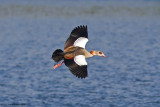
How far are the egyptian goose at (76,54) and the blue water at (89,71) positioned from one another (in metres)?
3.72

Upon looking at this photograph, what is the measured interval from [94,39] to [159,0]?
43.8 metres

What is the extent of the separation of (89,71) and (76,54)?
393 inches

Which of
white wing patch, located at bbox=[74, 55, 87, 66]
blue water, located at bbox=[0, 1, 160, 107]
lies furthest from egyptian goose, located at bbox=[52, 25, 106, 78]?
blue water, located at bbox=[0, 1, 160, 107]

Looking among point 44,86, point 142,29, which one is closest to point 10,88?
point 44,86

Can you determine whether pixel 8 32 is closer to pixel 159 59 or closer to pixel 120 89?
pixel 159 59

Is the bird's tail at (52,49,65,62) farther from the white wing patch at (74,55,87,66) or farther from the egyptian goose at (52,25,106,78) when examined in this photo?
the white wing patch at (74,55,87,66)

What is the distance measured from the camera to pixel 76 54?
1016 centimetres

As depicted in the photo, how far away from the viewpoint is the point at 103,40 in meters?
31.3

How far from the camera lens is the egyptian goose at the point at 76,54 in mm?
9723

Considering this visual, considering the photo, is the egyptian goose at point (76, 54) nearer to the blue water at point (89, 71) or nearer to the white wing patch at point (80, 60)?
the white wing patch at point (80, 60)

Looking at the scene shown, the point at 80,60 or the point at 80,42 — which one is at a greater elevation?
the point at 80,42

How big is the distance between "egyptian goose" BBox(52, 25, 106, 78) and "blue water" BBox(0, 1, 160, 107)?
372cm

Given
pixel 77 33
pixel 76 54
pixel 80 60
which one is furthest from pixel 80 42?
pixel 80 60

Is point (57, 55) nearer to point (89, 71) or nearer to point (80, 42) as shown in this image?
point (80, 42)
